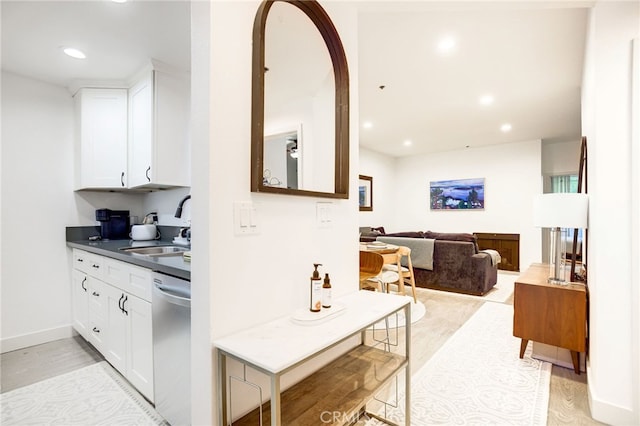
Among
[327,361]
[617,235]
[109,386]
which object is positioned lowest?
[109,386]

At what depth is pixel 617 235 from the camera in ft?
5.46

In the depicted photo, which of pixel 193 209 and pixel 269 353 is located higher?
pixel 193 209

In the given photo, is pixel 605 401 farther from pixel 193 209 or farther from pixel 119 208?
pixel 119 208

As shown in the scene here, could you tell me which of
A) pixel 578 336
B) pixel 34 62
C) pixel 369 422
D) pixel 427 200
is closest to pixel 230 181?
pixel 369 422

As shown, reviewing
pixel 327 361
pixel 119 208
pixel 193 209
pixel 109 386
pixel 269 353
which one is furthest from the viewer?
pixel 119 208

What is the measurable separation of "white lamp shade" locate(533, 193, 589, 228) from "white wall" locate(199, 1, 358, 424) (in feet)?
6.18

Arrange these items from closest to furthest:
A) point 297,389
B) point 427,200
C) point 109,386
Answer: point 297,389, point 109,386, point 427,200

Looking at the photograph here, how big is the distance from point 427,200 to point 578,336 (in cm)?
549

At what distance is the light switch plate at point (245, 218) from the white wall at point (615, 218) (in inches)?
74.9

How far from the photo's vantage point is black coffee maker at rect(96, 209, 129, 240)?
120 inches

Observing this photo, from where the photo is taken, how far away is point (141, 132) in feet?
8.89

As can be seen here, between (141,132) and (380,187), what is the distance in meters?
5.45

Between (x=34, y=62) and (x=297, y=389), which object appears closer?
(x=297, y=389)

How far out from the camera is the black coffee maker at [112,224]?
3.05 meters
